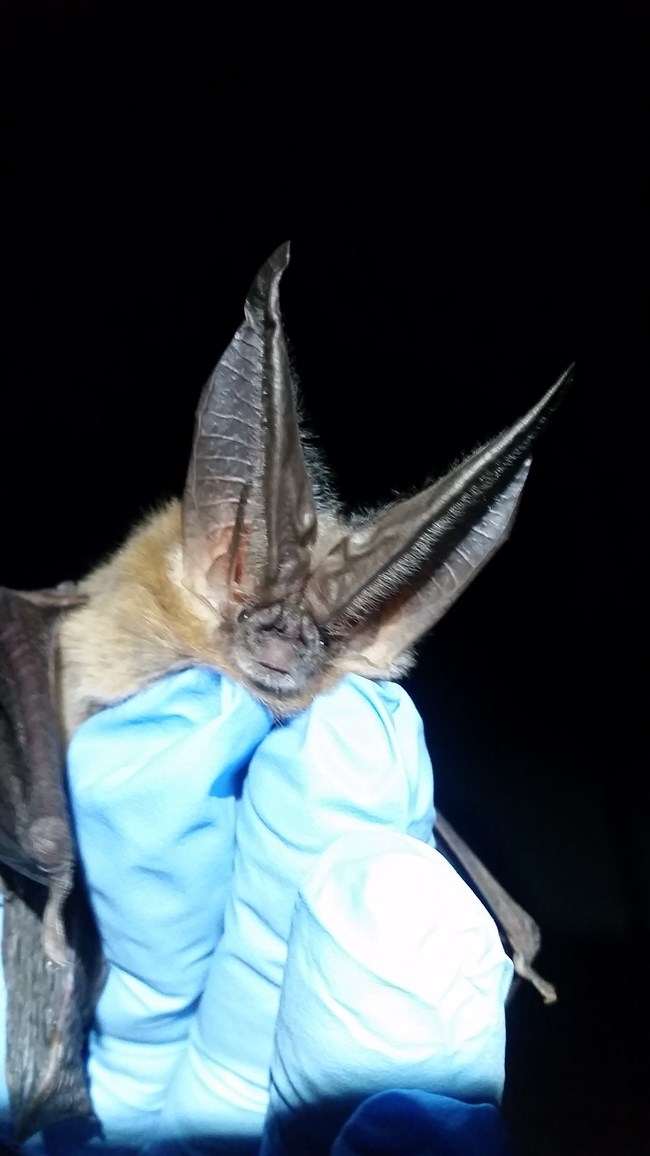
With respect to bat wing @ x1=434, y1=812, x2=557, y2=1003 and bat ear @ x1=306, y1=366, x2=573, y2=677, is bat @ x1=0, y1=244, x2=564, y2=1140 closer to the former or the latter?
bat ear @ x1=306, y1=366, x2=573, y2=677

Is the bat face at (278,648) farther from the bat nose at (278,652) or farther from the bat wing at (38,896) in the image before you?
the bat wing at (38,896)

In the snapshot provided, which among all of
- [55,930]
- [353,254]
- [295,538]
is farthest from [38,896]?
[353,254]

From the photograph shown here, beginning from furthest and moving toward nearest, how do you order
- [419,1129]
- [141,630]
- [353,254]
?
[353,254]
[141,630]
[419,1129]

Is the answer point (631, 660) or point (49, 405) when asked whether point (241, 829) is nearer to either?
point (49, 405)

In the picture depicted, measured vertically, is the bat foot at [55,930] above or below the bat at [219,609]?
below

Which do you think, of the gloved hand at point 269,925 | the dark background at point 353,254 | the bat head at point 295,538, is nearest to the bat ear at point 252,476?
the bat head at point 295,538

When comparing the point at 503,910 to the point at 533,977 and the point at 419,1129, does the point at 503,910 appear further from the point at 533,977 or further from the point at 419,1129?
the point at 419,1129

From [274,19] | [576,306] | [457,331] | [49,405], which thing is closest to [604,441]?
[576,306]
